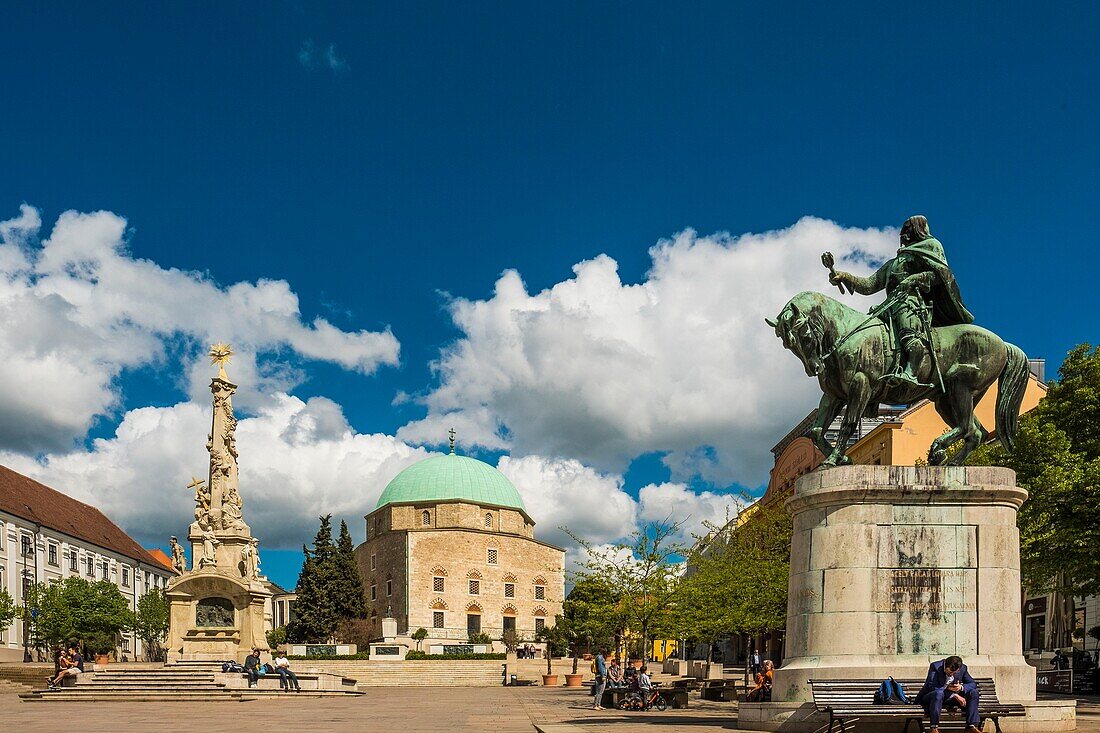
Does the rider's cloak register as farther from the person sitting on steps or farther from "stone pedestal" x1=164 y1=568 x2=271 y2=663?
"stone pedestal" x1=164 y1=568 x2=271 y2=663

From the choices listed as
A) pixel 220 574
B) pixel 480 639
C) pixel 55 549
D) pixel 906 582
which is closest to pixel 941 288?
pixel 906 582

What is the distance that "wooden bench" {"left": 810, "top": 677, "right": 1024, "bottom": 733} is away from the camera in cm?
1179

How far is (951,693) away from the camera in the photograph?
1178 cm

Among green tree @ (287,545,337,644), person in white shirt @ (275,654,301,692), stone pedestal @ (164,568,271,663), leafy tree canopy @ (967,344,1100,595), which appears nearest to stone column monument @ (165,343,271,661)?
stone pedestal @ (164,568,271,663)

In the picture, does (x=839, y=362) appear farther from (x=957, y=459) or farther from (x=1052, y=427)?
(x=1052, y=427)

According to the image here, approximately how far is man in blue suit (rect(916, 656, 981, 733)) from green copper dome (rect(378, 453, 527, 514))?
88.5 metres

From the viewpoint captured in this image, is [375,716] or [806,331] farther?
[375,716]

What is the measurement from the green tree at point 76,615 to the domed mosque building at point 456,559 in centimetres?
3247

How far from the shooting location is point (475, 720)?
21.0 m

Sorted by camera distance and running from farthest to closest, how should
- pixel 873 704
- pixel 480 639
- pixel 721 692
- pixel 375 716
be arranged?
pixel 480 639, pixel 721 692, pixel 375 716, pixel 873 704

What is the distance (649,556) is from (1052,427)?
17.0 metres

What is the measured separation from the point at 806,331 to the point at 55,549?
72.7 meters

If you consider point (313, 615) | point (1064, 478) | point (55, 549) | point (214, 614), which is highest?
point (1064, 478)

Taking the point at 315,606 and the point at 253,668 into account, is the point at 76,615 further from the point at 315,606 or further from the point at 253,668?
the point at 253,668
